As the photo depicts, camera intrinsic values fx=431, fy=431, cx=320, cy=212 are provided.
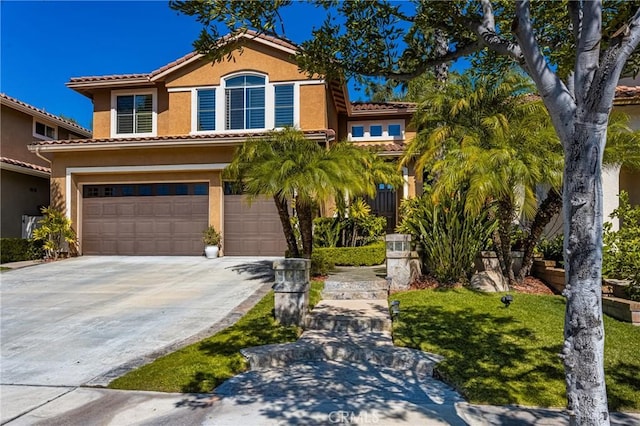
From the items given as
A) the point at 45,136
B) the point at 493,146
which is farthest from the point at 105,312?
the point at 45,136

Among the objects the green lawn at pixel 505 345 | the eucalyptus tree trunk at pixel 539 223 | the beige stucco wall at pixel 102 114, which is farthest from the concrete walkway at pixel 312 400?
the beige stucco wall at pixel 102 114

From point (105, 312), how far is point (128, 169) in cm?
873

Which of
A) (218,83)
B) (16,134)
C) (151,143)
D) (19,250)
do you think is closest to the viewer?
(151,143)

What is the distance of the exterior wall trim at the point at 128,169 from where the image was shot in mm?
15789

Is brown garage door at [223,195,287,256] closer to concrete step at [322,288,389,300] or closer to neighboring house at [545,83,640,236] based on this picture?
concrete step at [322,288,389,300]

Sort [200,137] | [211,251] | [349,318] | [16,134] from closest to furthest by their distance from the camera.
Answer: [349,318], [200,137], [211,251], [16,134]

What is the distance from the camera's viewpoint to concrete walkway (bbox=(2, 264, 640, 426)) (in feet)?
14.0

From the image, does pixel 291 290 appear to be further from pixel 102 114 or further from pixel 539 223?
pixel 102 114

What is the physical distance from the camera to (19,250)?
15648 millimetres

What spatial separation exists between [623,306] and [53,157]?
727 inches

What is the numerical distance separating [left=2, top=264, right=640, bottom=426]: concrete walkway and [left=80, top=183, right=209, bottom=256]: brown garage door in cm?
1068

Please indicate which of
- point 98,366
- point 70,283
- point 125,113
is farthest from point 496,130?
point 125,113

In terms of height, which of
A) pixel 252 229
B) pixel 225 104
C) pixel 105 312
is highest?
pixel 225 104

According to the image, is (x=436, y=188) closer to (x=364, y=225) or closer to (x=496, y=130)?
(x=496, y=130)
